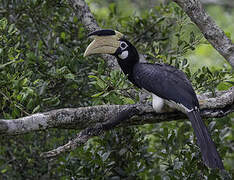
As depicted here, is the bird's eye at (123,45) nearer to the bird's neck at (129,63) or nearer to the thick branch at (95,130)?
the bird's neck at (129,63)

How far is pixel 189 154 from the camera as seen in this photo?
261 cm

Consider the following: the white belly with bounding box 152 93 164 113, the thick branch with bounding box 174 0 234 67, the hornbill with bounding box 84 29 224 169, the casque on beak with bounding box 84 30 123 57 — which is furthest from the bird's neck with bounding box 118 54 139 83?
the thick branch with bounding box 174 0 234 67

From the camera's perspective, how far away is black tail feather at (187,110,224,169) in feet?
7.45

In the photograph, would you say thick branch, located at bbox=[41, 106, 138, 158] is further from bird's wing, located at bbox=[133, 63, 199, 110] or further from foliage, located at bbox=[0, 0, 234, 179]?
bird's wing, located at bbox=[133, 63, 199, 110]

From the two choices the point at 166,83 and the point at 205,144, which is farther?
the point at 166,83

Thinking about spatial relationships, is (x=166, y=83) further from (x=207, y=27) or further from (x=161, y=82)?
(x=207, y=27)

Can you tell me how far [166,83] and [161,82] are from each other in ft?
0.12

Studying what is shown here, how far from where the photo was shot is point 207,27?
2.56m

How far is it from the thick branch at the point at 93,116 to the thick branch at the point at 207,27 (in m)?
0.27

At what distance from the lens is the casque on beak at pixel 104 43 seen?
9.20 feet

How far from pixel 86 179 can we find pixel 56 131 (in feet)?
1.90

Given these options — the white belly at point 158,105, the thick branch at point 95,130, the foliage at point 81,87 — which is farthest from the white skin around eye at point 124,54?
the thick branch at point 95,130

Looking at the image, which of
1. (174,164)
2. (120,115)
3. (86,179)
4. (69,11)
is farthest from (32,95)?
(69,11)

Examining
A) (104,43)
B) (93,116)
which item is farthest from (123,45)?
(93,116)
